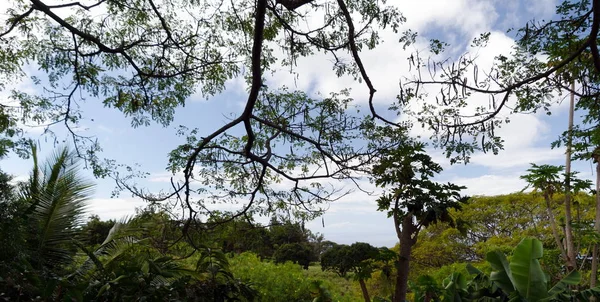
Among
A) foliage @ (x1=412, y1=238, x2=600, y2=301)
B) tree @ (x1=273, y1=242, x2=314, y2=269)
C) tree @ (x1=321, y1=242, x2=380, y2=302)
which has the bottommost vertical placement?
foliage @ (x1=412, y1=238, x2=600, y2=301)

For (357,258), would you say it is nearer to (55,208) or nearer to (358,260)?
(358,260)

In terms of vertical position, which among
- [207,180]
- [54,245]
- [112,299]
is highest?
[207,180]

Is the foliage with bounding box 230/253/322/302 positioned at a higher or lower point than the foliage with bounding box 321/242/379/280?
lower

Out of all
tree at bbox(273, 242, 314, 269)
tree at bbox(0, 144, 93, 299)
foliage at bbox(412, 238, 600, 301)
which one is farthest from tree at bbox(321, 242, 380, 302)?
tree at bbox(273, 242, 314, 269)

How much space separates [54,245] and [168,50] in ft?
7.91

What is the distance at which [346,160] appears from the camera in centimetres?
434

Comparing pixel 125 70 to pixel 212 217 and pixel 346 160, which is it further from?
pixel 346 160

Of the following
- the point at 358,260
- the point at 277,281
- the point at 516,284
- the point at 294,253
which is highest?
the point at 294,253

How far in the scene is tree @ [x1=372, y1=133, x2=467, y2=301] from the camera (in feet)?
16.1

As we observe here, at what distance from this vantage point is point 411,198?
5.10m

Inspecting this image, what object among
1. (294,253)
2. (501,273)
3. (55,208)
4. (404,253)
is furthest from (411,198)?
(294,253)

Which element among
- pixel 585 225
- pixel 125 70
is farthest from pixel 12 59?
pixel 585 225

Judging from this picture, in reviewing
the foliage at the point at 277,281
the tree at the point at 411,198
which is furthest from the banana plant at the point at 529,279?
the foliage at the point at 277,281

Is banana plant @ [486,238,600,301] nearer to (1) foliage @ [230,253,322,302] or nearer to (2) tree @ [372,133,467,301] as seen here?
(2) tree @ [372,133,467,301]
